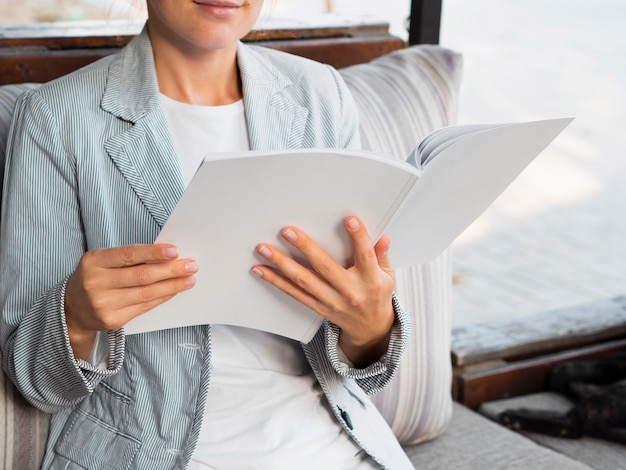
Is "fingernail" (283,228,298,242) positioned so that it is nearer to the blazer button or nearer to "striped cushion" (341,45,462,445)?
the blazer button

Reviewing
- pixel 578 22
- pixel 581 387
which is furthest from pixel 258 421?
pixel 578 22

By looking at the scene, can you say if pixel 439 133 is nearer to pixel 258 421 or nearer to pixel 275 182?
pixel 275 182

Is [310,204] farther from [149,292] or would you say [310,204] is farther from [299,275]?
[149,292]

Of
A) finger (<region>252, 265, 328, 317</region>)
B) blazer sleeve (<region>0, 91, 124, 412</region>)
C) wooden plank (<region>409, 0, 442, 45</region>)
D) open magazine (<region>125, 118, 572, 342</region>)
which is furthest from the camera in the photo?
wooden plank (<region>409, 0, 442, 45</region>)

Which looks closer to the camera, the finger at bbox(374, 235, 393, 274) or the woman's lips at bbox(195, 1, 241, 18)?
the finger at bbox(374, 235, 393, 274)

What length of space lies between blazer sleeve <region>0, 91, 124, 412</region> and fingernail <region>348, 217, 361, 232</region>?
34 centimetres

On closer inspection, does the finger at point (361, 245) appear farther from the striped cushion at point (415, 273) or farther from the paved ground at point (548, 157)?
the paved ground at point (548, 157)

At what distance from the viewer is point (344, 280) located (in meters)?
0.98

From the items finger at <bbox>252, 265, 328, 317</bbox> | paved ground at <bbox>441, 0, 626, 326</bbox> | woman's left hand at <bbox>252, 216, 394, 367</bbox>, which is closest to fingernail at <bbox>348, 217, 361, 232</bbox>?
woman's left hand at <bbox>252, 216, 394, 367</bbox>

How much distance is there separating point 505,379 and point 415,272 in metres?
0.56

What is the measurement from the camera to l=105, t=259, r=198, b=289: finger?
0.91m

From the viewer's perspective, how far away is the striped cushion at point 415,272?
158cm

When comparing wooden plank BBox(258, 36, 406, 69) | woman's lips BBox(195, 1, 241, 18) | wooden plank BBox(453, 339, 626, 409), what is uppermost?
woman's lips BBox(195, 1, 241, 18)

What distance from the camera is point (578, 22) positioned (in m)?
5.92
